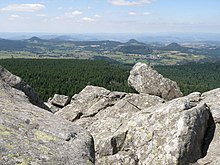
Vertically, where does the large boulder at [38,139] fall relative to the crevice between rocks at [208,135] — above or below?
above

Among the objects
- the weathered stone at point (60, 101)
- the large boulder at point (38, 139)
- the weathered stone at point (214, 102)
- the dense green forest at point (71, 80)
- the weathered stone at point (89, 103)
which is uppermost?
the large boulder at point (38, 139)

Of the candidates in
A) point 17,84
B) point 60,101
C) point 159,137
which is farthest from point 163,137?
point 60,101

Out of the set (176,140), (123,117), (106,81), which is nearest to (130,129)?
(176,140)

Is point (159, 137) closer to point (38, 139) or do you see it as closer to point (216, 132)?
point (216, 132)

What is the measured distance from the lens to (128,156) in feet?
54.1

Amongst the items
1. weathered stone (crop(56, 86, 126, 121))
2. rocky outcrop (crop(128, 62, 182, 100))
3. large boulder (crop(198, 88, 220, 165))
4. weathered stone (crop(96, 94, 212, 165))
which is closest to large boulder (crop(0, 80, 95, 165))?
weathered stone (crop(96, 94, 212, 165))

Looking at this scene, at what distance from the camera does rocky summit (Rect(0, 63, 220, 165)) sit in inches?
373

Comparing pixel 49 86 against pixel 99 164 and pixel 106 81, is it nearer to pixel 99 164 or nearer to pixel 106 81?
pixel 106 81

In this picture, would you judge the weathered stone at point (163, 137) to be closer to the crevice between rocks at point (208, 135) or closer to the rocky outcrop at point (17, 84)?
the crevice between rocks at point (208, 135)

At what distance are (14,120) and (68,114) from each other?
18306 mm

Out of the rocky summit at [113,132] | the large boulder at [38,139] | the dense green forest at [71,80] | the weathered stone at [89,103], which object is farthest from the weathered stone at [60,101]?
the dense green forest at [71,80]

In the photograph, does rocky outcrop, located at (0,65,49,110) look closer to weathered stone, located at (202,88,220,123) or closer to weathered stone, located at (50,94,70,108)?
weathered stone, located at (202,88,220,123)

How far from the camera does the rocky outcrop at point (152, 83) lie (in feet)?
108

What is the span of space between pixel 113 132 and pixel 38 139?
971 cm
